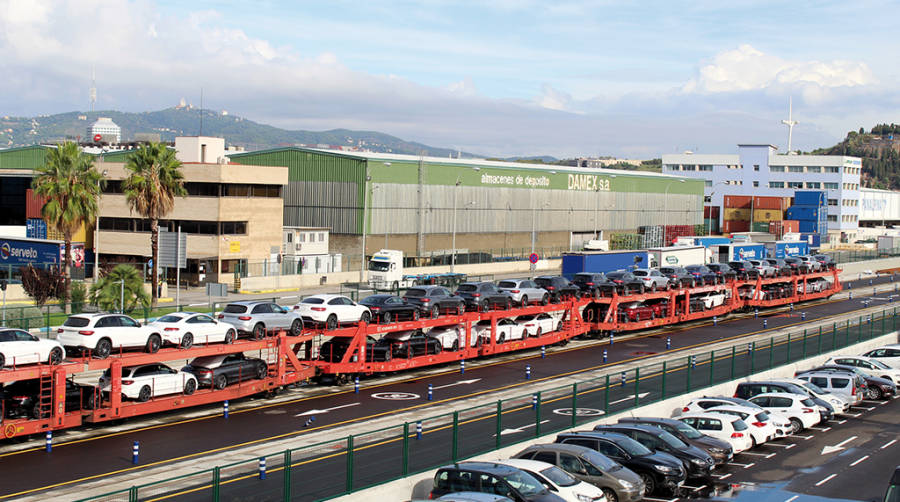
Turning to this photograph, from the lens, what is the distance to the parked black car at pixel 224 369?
31516 millimetres

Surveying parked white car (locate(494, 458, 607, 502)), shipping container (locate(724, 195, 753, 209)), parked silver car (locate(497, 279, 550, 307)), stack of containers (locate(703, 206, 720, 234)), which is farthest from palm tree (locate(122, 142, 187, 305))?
shipping container (locate(724, 195, 753, 209))

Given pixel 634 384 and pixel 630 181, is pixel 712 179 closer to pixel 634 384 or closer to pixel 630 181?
pixel 630 181

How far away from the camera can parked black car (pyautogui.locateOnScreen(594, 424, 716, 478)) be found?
24.5 meters

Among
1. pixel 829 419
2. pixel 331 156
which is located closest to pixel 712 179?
pixel 331 156

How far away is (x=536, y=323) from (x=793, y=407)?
1688 cm

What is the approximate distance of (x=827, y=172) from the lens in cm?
16000

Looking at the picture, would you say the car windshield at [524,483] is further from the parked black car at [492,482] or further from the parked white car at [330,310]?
the parked white car at [330,310]

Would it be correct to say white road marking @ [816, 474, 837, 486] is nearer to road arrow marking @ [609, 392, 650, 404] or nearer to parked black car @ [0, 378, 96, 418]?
road arrow marking @ [609, 392, 650, 404]

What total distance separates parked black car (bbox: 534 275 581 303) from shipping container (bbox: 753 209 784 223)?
99.4 metres

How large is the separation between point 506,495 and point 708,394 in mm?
18440

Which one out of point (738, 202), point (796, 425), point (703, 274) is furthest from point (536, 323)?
point (738, 202)

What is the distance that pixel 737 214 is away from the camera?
14550 centimetres

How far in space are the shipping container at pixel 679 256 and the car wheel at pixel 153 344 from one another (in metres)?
51.7

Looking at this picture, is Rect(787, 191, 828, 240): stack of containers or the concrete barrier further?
Rect(787, 191, 828, 240): stack of containers
